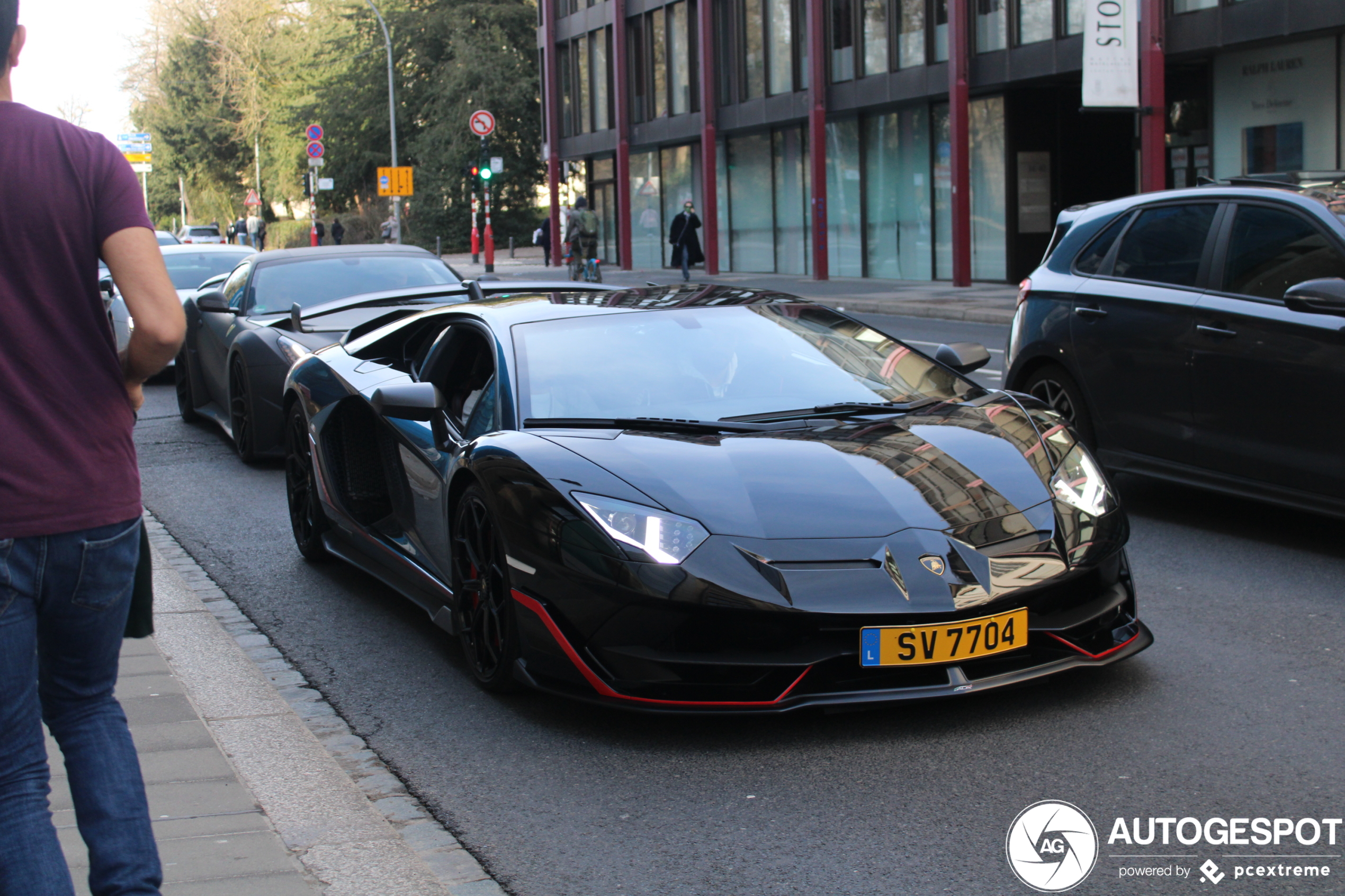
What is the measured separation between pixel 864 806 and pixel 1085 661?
1.02 meters

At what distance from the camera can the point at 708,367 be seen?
523 cm

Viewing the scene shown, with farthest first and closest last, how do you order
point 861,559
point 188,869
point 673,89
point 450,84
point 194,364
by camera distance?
point 450,84
point 673,89
point 194,364
point 861,559
point 188,869

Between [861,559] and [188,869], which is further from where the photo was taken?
[861,559]

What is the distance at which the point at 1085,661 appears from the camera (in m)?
4.37

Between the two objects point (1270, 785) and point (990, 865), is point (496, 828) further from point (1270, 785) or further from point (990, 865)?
point (1270, 785)

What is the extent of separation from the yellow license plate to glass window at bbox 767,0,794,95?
30197mm

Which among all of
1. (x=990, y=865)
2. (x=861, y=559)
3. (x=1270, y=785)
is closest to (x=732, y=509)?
(x=861, y=559)

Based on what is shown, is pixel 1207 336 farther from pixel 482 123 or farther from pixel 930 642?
pixel 482 123

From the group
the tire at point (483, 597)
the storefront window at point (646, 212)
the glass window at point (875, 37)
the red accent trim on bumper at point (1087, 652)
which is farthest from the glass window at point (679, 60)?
the red accent trim on bumper at point (1087, 652)

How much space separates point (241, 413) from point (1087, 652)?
7372 millimetres

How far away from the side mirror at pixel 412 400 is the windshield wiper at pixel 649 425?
1.45 ft

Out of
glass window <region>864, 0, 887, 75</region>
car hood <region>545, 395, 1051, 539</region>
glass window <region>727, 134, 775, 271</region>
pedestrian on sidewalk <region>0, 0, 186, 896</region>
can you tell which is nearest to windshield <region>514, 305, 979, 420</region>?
car hood <region>545, 395, 1051, 539</region>

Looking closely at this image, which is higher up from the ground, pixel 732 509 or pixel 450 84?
pixel 450 84

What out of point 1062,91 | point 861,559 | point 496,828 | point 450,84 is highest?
point 450,84
